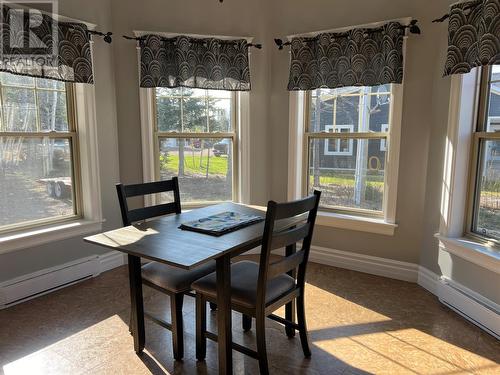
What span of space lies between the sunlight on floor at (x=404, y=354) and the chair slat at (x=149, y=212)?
130 centimetres

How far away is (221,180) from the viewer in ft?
12.2

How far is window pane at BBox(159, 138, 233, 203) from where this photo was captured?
357 centimetres

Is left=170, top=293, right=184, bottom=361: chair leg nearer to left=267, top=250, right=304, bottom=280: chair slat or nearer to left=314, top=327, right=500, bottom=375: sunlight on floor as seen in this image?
left=267, top=250, right=304, bottom=280: chair slat

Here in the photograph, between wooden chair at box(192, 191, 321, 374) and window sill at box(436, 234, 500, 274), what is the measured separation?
123cm

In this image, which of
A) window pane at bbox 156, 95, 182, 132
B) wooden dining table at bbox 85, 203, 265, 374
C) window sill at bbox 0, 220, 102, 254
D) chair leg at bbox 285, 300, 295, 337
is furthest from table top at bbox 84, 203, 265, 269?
window pane at bbox 156, 95, 182, 132

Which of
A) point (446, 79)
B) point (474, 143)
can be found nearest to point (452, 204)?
point (474, 143)

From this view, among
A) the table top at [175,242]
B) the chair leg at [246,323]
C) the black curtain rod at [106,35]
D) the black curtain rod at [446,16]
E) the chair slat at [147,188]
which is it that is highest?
the black curtain rod at [106,35]

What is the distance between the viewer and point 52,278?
2930 millimetres

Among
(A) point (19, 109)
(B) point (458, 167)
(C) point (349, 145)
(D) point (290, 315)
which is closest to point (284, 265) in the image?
(D) point (290, 315)

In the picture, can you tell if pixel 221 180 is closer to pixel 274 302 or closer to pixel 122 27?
pixel 122 27

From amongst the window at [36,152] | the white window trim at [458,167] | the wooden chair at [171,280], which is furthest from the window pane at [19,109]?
the white window trim at [458,167]

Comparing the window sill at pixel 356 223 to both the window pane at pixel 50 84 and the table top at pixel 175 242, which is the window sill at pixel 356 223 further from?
the window pane at pixel 50 84

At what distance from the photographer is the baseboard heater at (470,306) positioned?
7.49ft

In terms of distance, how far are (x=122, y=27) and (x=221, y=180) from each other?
1699 millimetres
